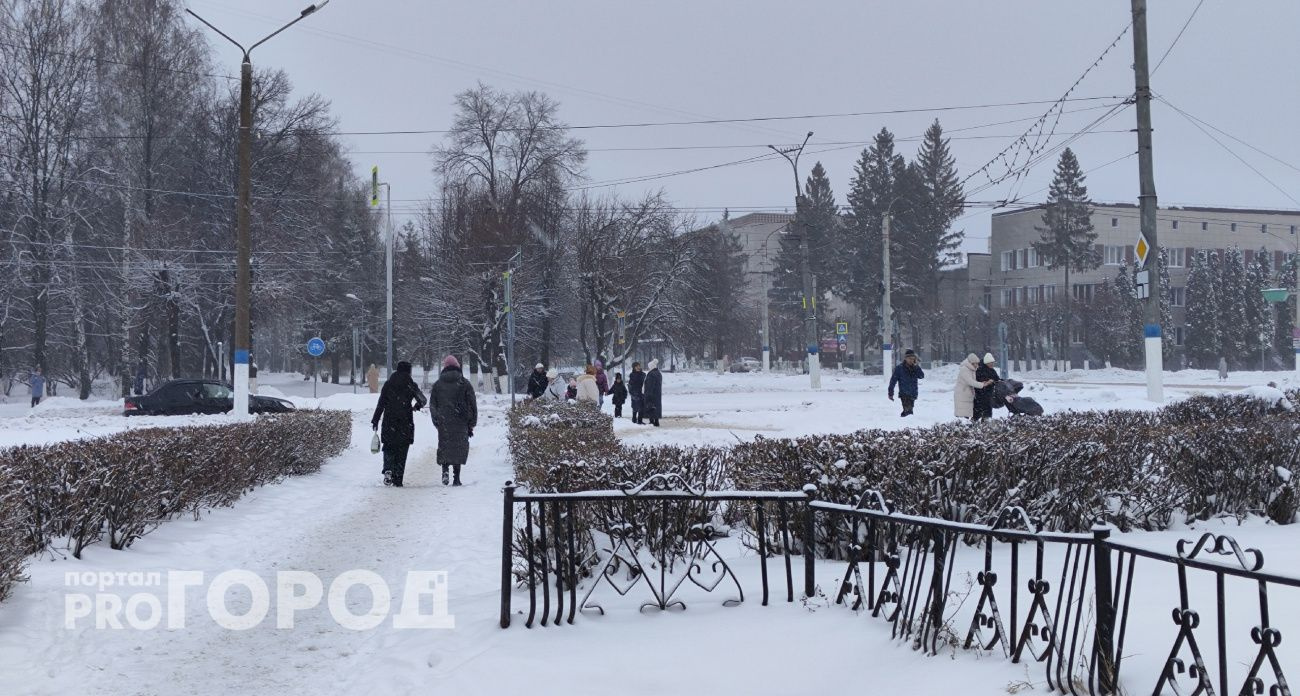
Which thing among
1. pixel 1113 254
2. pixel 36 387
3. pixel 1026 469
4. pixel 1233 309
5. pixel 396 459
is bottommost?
pixel 396 459

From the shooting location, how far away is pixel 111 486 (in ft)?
26.0

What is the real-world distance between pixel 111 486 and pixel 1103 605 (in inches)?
272

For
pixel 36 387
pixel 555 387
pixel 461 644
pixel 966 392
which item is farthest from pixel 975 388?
pixel 36 387

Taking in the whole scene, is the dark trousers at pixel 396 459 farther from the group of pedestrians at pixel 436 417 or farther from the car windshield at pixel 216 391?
the car windshield at pixel 216 391

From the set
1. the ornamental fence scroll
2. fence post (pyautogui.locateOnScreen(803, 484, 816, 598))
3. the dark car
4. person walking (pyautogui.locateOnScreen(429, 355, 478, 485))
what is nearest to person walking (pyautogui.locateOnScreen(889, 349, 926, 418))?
person walking (pyautogui.locateOnScreen(429, 355, 478, 485))

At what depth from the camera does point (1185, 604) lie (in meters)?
3.80

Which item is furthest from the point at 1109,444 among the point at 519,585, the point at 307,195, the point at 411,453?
the point at 307,195

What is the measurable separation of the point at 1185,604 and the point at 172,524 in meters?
8.47

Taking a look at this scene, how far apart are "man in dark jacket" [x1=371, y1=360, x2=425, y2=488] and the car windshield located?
17.0 m

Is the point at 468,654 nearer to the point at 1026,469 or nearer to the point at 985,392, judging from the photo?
the point at 1026,469

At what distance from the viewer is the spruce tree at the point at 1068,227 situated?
240 ft

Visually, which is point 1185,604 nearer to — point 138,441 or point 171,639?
point 171,639

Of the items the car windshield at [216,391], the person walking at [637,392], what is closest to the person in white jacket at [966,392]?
the person walking at [637,392]

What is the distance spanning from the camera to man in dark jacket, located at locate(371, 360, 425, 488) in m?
13.9
